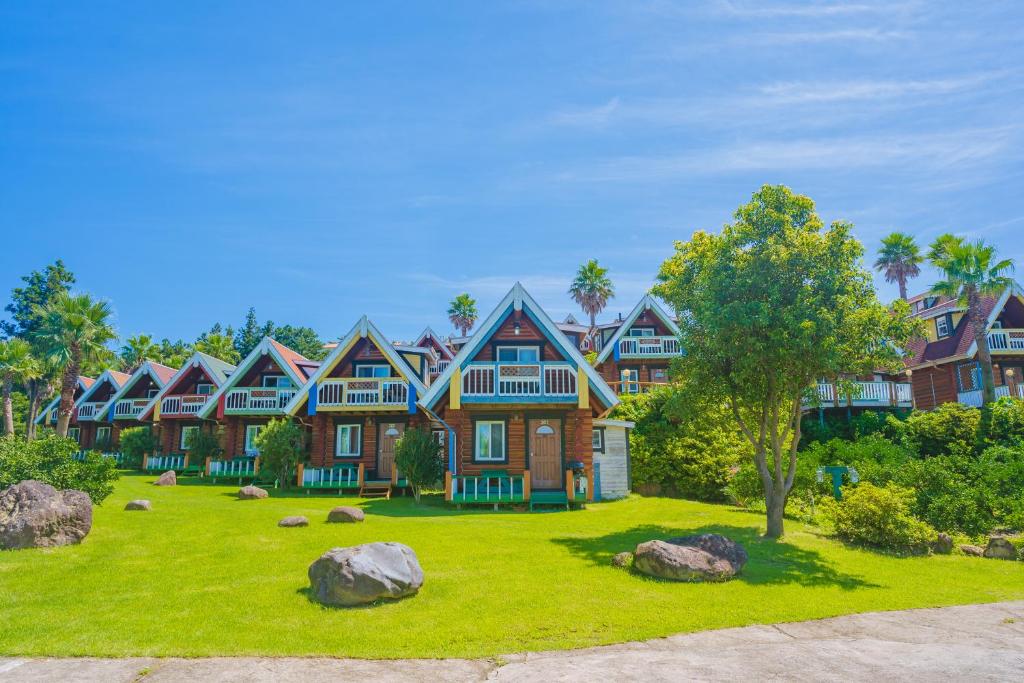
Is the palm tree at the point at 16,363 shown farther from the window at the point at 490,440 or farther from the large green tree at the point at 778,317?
the large green tree at the point at 778,317

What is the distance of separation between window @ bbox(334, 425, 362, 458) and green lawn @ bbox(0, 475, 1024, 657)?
10.6 metres

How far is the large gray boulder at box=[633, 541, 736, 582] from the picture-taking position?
11.2 metres

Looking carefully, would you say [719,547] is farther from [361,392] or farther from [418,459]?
[361,392]

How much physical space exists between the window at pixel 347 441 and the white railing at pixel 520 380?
848 centimetres

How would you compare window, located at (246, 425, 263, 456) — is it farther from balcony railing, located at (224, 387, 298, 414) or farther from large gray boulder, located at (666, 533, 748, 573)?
large gray boulder, located at (666, 533, 748, 573)

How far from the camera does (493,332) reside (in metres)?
23.4

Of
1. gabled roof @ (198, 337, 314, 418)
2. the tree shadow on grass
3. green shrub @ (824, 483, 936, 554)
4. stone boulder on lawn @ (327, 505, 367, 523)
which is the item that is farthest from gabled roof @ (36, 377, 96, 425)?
green shrub @ (824, 483, 936, 554)

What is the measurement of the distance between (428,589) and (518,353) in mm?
14449

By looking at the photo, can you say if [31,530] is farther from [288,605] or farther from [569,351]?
[569,351]

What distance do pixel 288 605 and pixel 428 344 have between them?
3576 centimetres

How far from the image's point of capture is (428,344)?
45.1 meters

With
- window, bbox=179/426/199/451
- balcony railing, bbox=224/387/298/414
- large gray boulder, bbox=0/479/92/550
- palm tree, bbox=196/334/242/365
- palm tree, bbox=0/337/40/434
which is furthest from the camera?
palm tree, bbox=196/334/242/365

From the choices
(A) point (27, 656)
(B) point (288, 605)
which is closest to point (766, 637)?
(B) point (288, 605)

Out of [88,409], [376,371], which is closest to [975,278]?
[376,371]
